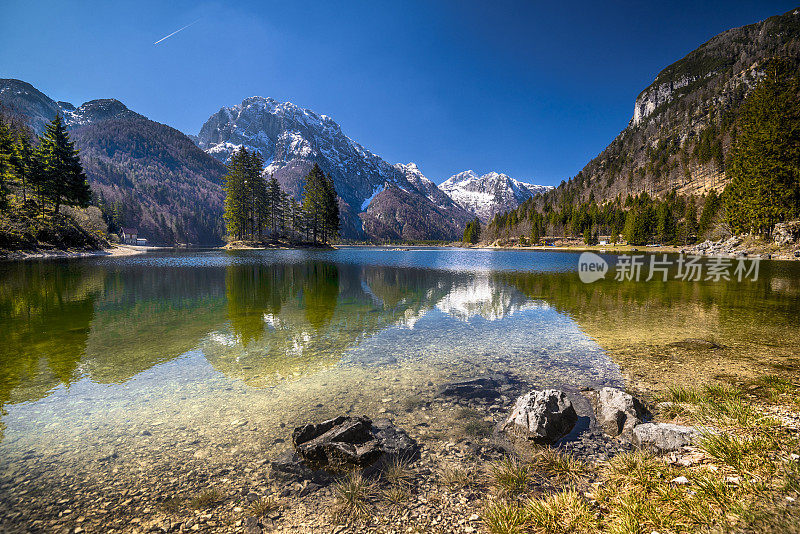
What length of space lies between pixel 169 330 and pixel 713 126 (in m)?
249

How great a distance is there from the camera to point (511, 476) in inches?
190

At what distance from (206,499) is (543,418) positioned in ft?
19.8

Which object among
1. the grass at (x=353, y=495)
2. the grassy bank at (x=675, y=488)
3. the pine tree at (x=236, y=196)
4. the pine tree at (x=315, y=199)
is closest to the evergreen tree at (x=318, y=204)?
the pine tree at (x=315, y=199)

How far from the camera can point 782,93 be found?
49531mm

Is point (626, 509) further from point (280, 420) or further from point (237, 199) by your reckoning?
point (237, 199)

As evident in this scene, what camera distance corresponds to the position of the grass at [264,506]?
4.29 m

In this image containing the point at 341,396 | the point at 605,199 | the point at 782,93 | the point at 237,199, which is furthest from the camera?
the point at 605,199

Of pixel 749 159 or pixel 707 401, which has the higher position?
pixel 749 159

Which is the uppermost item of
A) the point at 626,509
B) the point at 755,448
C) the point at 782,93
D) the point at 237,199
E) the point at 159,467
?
the point at 782,93

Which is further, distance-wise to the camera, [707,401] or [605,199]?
[605,199]

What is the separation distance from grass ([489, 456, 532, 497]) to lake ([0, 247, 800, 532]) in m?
1.32

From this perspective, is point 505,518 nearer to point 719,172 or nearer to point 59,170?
point 59,170

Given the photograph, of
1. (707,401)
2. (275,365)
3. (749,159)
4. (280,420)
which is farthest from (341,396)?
(749,159)

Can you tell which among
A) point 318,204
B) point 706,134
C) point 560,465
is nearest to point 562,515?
point 560,465
